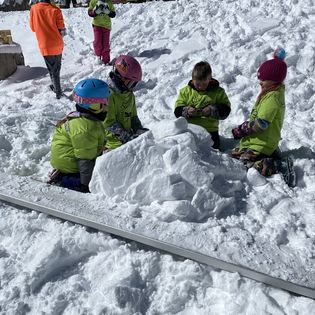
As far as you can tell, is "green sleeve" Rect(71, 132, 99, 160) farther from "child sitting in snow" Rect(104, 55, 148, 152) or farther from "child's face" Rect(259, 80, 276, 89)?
"child's face" Rect(259, 80, 276, 89)

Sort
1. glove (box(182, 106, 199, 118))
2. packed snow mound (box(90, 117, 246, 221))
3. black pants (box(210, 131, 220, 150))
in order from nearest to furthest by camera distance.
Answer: packed snow mound (box(90, 117, 246, 221)) → glove (box(182, 106, 199, 118)) → black pants (box(210, 131, 220, 150))

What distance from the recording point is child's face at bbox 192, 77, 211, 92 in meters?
4.71

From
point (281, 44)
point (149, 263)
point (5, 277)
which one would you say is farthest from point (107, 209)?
point (281, 44)

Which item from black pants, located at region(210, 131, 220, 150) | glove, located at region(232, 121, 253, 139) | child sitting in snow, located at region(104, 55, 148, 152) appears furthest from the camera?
black pants, located at region(210, 131, 220, 150)

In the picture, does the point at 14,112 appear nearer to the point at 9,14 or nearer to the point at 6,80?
the point at 6,80

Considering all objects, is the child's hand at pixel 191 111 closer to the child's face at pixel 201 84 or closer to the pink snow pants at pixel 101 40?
the child's face at pixel 201 84

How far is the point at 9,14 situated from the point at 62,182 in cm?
1048

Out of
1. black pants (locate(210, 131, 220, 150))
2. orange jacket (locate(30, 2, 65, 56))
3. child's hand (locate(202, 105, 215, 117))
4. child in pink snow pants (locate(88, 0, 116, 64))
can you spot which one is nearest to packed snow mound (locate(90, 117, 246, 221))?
child's hand (locate(202, 105, 215, 117))

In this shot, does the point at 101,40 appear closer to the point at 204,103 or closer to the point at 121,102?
the point at 121,102

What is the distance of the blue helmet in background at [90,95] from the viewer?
3787 millimetres

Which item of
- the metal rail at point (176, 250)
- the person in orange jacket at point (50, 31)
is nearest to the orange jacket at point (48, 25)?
the person in orange jacket at point (50, 31)

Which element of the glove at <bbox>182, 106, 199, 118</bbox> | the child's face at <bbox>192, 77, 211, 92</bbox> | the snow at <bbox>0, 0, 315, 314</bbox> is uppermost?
the child's face at <bbox>192, 77, 211, 92</bbox>

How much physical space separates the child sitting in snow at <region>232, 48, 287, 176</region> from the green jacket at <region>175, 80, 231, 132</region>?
1.54 ft

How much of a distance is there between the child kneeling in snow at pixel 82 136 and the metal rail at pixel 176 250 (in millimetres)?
555
